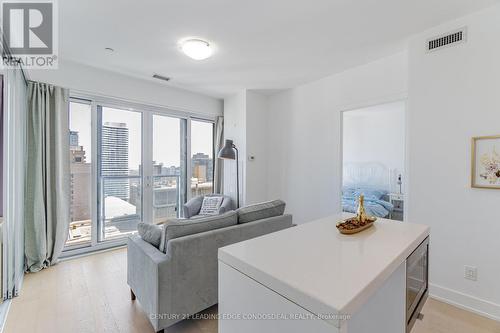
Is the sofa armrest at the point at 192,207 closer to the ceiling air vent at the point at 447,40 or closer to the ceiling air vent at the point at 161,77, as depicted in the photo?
the ceiling air vent at the point at 161,77

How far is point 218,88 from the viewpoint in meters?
4.29

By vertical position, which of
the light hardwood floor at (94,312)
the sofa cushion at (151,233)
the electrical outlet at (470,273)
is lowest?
the light hardwood floor at (94,312)

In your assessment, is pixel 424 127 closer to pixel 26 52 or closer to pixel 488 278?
pixel 488 278

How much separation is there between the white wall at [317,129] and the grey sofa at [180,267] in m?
1.94

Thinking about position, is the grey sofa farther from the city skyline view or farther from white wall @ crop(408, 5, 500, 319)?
the city skyline view

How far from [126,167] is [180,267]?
105 inches

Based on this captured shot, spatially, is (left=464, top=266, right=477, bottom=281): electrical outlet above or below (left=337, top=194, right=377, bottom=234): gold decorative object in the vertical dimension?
below

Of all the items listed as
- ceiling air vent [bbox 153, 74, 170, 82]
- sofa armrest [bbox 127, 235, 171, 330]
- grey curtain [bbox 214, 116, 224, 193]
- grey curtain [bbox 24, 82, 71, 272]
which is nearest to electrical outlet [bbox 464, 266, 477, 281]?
sofa armrest [bbox 127, 235, 171, 330]

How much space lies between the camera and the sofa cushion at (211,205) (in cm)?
413

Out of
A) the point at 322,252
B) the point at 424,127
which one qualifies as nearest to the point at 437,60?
the point at 424,127

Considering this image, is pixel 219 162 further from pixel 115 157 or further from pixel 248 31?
pixel 248 31

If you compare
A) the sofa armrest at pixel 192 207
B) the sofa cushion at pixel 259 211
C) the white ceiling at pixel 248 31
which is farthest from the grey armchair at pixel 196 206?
the white ceiling at pixel 248 31

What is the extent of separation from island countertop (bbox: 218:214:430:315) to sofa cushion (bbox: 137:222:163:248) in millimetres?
1141

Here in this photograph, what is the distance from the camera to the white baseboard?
6.71ft
